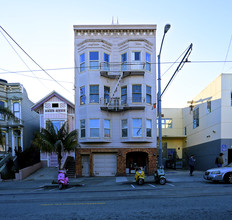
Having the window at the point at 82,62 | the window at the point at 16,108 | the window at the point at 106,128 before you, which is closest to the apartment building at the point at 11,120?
the window at the point at 16,108

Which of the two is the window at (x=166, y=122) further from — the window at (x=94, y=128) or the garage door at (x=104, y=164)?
the window at (x=94, y=128)

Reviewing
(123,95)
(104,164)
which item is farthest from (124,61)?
(104,164)

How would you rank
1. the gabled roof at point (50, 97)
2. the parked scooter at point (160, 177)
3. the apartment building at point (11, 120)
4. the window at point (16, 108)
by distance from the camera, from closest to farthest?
the parked scooter at point (160, 177), the gabled roof at point (50, 97), the apartment building at point (11, 120), the window at point (16, 108)

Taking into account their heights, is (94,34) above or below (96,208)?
above

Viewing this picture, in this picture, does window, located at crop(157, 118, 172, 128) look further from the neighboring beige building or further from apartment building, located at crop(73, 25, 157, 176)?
apartment building, located at crop(73, 25, 157, 176)

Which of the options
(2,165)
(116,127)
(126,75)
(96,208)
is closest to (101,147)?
(116,127)

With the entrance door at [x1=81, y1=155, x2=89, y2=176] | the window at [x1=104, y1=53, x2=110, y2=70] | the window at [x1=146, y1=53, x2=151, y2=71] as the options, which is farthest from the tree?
the window at [x1=146, y1=53, x2=151, y2=71]

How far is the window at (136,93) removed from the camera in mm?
20234

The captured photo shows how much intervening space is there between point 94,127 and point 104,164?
3.49 metres

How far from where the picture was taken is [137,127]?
20.0 meters

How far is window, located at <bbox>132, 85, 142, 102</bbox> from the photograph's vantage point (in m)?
20.2

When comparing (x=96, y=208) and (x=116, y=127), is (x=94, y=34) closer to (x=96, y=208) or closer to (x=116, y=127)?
(x=116, y=127)

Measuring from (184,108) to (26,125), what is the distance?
21.0 m

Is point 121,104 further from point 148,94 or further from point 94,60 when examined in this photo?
point 94,60
